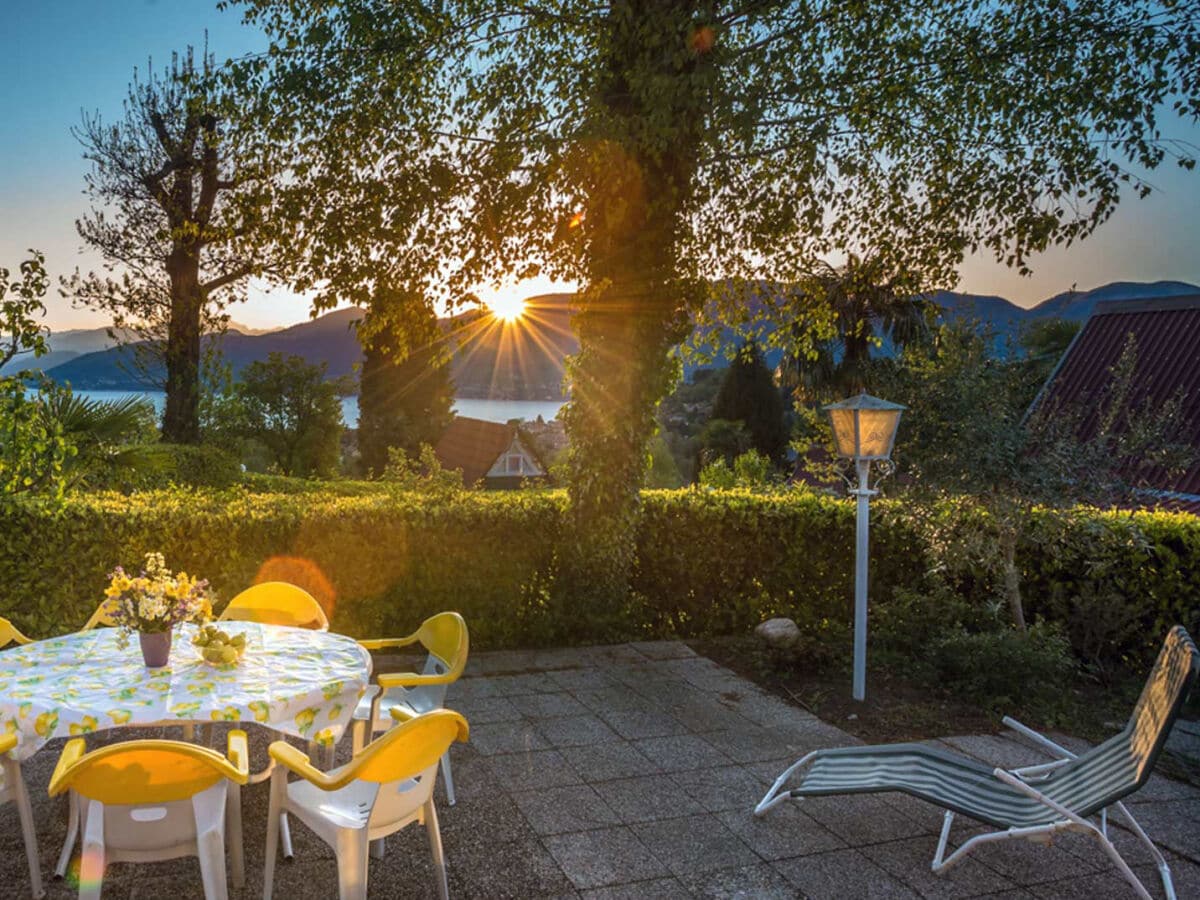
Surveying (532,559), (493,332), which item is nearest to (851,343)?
(493,332)

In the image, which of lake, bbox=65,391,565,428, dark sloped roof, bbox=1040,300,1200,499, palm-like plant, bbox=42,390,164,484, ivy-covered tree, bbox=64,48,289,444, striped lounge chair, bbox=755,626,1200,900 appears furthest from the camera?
lake, bbox=65,391,565,428

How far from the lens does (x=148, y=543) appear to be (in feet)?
21.4

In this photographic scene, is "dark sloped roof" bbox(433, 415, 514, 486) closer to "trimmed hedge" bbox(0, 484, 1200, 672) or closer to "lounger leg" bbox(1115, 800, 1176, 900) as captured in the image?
"trimmed hedge" bbox(0, 484, 1200, 672)

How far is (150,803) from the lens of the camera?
109 inches

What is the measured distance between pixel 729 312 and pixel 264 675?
6946 millimetres

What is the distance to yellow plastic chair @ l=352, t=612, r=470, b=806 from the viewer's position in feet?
13.3

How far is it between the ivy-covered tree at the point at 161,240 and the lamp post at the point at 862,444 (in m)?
11.7

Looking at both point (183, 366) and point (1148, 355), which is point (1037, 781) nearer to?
point (183, 366)

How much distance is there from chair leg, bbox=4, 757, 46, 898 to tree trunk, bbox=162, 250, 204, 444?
13.0 meters

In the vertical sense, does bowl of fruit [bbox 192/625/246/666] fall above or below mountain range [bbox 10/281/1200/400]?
below

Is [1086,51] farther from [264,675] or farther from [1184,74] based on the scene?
[264,675]

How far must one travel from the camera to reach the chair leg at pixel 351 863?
2887 mm

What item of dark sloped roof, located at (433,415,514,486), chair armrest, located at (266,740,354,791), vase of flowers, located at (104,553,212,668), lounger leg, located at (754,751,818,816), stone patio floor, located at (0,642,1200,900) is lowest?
dark sloped roof, located at (433,415,514,486)

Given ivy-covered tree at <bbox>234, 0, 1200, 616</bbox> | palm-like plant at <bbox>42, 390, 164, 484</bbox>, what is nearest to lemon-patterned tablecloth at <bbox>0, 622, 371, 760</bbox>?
palm-like plant at <bbox>42, 390, 164, 484</bbox>
